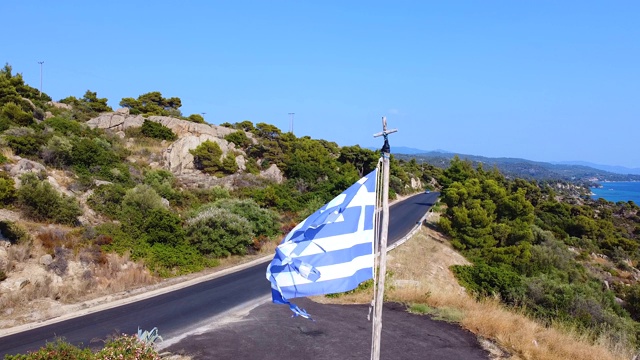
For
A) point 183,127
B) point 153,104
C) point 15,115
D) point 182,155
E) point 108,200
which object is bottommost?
point 108,200

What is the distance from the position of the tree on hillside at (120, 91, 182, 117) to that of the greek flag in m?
47.0

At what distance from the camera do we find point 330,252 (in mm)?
5148

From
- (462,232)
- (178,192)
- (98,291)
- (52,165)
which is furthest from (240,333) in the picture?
(462,232)

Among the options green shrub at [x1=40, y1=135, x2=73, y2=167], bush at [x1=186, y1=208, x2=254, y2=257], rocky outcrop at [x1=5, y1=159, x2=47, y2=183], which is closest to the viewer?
bush at [x1=186, y1=208, x2=254, y2=257]

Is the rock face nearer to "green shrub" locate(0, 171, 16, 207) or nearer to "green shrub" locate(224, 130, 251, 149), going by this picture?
"green shrub" locate(224, 130, 251, 149)

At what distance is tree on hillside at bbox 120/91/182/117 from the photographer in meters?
50.2

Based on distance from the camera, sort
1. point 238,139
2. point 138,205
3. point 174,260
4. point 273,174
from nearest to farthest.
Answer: point 174,260, point 138,205, point 273,174, point 238,139

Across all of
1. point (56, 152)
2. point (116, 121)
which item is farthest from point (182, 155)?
point (56, 152)

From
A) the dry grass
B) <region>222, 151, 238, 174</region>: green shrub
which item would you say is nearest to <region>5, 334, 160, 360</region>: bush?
the dry grass

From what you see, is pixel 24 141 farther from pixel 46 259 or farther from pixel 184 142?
pixel 184 142

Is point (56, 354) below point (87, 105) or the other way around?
below

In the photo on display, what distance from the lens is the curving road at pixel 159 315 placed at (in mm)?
9953

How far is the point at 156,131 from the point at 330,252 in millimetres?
36244

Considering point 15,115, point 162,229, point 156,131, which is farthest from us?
point 156,131
